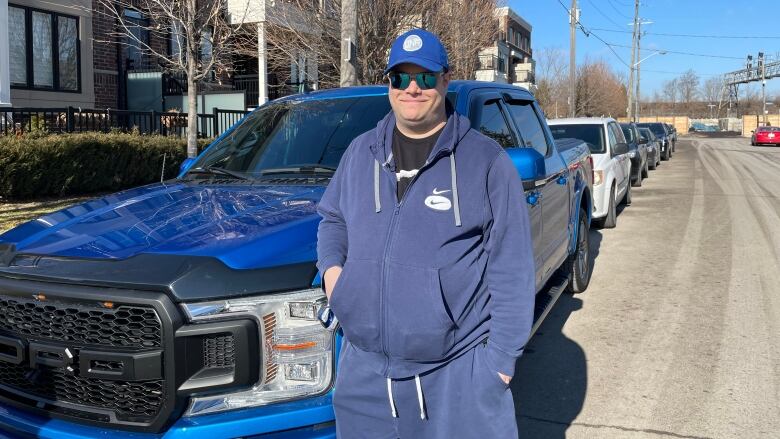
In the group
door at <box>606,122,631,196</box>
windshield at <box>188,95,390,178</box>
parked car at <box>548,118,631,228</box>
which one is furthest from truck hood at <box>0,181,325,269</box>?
door at <box>606,122,631,196</box>

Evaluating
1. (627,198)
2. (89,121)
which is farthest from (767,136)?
(89,121)

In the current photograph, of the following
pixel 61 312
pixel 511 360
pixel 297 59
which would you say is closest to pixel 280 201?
pixel 61 312

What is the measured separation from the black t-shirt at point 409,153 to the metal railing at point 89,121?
Answer: 9648 mm

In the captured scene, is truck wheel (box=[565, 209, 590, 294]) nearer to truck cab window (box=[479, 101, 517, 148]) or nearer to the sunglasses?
truck cab window (box=[479, 101, 517, 148])

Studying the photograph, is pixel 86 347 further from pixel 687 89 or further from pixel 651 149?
pixel 687 89

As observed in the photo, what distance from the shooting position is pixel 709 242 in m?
9.74

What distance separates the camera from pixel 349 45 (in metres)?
8.84

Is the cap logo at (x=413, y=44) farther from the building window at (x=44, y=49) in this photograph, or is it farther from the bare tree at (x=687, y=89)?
the bare tree at (x=687, y=89)

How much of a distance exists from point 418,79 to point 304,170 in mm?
1570

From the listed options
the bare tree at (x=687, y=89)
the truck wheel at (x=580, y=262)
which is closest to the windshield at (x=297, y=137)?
the truck wheel at (x=580, y=262)

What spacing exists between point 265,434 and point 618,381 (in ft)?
10.1

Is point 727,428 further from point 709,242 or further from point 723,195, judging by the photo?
point 723,195

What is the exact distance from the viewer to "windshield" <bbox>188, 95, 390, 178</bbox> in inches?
150

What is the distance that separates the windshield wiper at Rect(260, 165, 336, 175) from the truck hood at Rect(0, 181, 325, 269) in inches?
9.3
